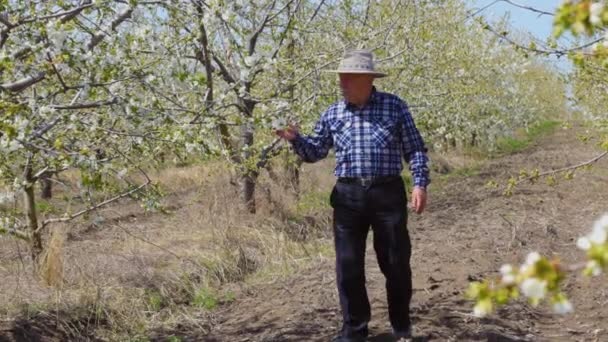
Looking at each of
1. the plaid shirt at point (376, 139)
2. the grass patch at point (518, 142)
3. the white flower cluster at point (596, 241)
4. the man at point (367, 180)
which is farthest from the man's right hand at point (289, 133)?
the grass patch at point (518, 142)

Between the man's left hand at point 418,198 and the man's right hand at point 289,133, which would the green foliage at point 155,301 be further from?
the man's left hand at point 418,198

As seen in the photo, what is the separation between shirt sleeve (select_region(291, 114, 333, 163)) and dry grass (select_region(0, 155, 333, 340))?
1690 millimetres

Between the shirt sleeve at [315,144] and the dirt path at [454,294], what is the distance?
1.21m

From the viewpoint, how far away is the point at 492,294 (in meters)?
1.42

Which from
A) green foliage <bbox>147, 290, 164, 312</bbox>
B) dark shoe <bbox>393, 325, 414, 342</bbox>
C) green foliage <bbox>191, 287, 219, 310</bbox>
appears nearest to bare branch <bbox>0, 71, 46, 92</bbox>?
green foliage <bbox>147, 290, 164, 312</bbox>

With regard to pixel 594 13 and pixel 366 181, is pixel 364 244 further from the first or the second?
pixel 594 13

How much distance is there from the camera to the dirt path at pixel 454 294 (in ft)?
16.6

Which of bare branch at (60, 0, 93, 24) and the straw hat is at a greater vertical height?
bare branch at (60, 0, 93, 24)

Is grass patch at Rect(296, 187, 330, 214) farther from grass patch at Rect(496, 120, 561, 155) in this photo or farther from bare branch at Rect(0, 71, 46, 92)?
grass patch at Rect(496, 120, 561, 155)

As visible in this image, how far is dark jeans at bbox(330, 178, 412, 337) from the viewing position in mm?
4289

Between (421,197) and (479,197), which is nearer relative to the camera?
(421,197)

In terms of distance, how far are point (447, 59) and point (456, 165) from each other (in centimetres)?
787

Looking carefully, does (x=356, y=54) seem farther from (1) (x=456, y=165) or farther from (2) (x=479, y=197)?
(1) (x=456, y=165)

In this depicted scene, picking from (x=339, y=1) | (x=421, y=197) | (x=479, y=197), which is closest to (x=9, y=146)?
(x=421, y=197)
